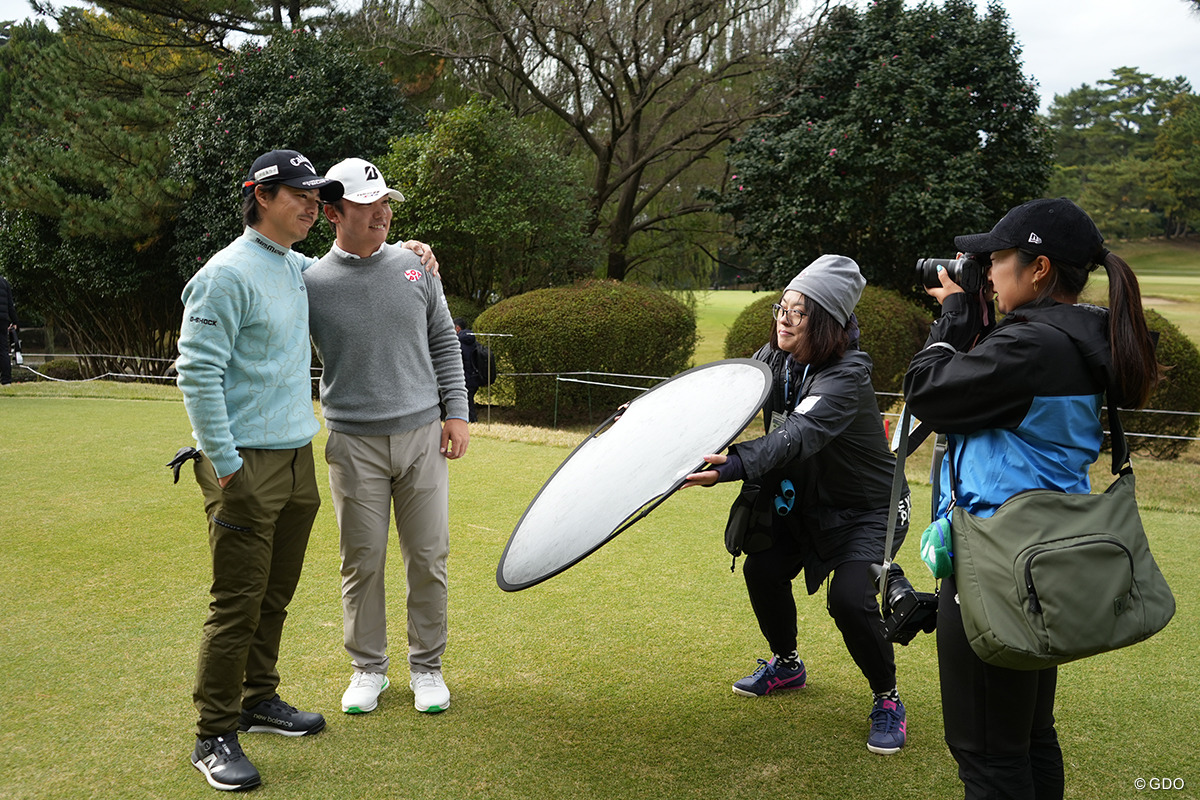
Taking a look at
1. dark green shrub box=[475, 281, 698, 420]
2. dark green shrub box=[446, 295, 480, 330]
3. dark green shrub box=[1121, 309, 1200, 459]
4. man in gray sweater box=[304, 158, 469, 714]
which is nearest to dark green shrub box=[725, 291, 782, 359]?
dark green shrub box=[475, 281, 698, 420]

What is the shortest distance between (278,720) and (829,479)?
202cm

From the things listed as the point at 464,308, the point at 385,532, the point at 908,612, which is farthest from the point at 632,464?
the point at 464,308

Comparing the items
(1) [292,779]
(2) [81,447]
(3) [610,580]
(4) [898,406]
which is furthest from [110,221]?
(1) [292,779]

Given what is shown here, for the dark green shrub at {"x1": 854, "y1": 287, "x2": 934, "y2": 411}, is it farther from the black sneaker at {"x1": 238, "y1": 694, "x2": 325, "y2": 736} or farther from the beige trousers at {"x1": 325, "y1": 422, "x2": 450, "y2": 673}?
the black sneaker at {"x1": 238, "y1": 694, "x2": 325, "y2": 736}

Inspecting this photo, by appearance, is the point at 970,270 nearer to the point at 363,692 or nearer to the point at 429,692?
the point at 429,692

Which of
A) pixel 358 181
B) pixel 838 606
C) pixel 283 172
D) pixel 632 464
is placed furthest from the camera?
pixel 358 181

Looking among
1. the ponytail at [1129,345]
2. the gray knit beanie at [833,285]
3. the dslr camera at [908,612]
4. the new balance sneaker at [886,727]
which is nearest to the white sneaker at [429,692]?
the new balance sneaker at [886,727]

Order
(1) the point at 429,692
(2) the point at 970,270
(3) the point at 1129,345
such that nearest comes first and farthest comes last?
(3) the point at 1129,345 < (2) the point at 970,270 < (1) the point at 429,692

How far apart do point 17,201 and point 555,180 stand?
9.54 m

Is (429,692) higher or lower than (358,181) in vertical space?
lower

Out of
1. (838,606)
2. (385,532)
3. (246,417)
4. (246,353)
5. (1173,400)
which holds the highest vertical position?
(246,353)

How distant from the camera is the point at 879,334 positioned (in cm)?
1145

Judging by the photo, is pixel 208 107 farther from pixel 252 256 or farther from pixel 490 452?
pixel 252 256

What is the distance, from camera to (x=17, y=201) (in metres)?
15.7
